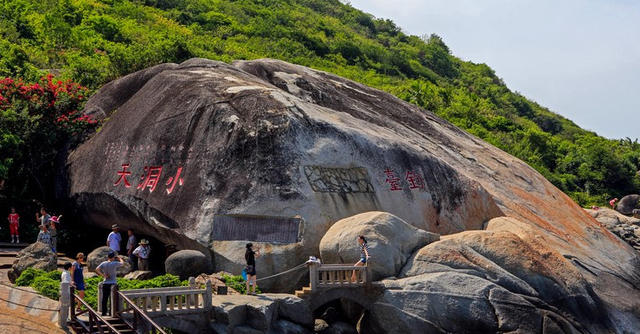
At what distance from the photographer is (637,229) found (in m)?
38.5

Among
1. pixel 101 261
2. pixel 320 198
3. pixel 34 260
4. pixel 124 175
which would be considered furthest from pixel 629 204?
pixel 34 260

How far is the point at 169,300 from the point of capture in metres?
19.0

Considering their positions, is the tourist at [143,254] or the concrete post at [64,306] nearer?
the concrete post at [64,306]

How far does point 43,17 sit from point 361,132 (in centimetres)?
2969

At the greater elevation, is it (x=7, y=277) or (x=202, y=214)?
(x=202, y=214)

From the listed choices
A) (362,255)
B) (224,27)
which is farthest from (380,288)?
(224,27)

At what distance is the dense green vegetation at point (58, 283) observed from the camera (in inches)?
770

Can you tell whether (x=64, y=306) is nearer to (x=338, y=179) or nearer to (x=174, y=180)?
(x=174, y=180)

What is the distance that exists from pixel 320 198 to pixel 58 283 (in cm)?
735

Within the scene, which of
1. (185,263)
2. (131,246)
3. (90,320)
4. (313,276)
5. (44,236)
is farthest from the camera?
(131,246)

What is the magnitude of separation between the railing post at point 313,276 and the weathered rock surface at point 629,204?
30.9m

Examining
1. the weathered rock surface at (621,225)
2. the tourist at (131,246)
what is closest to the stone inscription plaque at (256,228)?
the tourist at (131,246)

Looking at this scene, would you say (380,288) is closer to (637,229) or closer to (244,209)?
(244,209)

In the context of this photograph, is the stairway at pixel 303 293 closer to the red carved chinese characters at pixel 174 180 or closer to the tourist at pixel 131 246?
the red carved chinese characters at pixel 174 180
